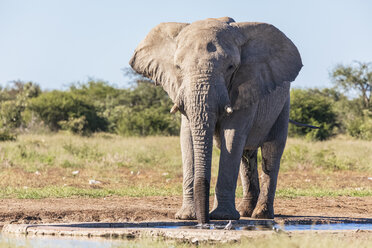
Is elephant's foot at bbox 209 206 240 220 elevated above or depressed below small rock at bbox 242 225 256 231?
above

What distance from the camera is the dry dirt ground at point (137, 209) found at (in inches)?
332

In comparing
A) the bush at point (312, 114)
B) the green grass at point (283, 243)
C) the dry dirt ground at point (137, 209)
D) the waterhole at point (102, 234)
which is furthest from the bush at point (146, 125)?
the green grass at point (283, 243)

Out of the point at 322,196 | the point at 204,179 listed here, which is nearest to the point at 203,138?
the point at 204,179

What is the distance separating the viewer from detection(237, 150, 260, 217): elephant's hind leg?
9.39 meters

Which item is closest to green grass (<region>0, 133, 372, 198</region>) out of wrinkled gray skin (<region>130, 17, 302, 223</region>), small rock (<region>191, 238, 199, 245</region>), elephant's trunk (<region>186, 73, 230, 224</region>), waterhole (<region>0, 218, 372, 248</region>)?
wrinkled gray skin (<region>130, 17, 302, 223</region>)

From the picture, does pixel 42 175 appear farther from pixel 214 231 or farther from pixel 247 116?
pixel 214 231

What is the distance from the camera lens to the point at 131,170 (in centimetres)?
1652

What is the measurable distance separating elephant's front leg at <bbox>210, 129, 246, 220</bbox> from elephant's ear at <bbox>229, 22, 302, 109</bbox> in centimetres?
37

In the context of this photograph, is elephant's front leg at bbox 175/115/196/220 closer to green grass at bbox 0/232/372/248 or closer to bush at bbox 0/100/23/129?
green grass at bbox 0/232/372/248

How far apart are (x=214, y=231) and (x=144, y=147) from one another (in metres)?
14.3

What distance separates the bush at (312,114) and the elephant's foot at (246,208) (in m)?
21.4

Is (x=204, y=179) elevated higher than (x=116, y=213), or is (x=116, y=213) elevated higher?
(x=204, y=179)

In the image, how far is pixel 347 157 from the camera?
19.3 meters

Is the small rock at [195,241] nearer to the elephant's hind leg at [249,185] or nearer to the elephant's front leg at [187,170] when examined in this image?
the elephant's front leg at [187,170]
